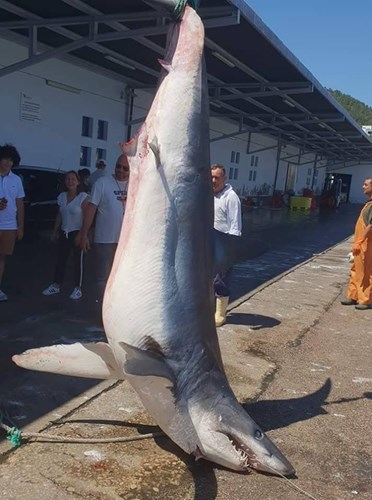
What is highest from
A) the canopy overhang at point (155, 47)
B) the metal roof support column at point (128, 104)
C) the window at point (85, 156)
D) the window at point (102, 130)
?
the canopy overhang at point (155, 47)

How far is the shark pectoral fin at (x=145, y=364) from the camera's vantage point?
289 cm

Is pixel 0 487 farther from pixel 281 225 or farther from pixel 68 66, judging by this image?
pixel 281 225

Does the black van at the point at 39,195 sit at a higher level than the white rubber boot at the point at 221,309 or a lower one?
higher

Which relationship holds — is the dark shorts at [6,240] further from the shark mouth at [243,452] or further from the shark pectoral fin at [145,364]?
the shark mouth at [243,452]

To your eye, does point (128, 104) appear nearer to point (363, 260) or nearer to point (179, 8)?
point (363, 260)

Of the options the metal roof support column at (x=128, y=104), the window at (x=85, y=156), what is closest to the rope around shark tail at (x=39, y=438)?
the window at (x=85, y=156)

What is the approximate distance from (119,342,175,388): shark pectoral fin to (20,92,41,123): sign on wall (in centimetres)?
977

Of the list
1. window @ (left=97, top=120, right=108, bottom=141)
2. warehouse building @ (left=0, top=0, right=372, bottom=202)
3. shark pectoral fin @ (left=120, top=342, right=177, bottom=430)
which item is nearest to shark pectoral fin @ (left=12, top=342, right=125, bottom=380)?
shark pectoral fin @ (left=120, top=342, right=177, bottom=430)

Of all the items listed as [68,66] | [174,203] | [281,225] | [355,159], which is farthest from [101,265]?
[355,159]

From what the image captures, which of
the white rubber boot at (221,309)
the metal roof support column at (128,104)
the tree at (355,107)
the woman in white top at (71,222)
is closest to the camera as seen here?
the white rubber boot at (221,309)

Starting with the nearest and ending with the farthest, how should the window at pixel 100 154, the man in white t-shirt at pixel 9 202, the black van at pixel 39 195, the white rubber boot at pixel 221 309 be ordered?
the man in white t-shirt at pixel 9 202, the white rubber boot at pixel 221 309, the black van at pixel 39 195, the window at pixel 100 154

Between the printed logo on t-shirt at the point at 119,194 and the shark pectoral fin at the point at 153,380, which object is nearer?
the shark pectoral fin at the point at 153,380

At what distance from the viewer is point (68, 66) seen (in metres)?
13.0

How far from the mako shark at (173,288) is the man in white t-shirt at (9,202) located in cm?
349
